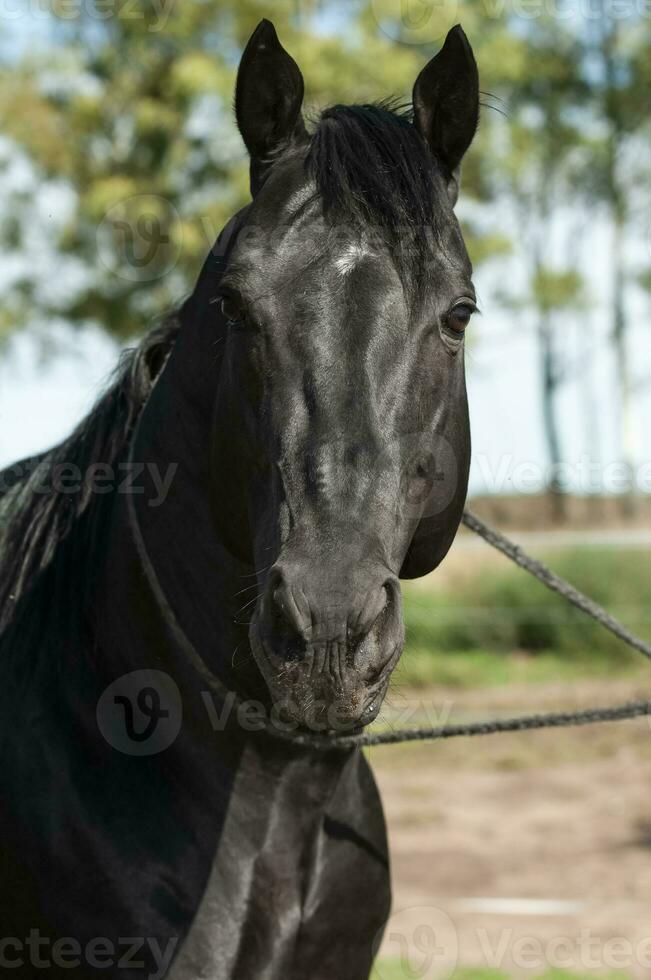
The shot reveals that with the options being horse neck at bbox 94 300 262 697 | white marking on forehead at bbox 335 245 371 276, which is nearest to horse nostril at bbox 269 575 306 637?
horse neck at bbox 94 300 262 697

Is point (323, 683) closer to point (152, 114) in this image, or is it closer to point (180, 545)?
point (180, 545)

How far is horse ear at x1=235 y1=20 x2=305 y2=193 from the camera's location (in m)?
2.24

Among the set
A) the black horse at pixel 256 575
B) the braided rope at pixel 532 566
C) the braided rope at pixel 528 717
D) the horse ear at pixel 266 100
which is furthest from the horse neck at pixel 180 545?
the braided rope at pixel 532 566

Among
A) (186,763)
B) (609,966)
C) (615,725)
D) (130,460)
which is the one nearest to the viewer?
(186,763)

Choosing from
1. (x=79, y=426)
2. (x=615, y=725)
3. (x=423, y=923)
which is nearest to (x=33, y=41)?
(x=615, y=725)

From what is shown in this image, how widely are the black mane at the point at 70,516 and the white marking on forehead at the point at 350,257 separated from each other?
2.17ft

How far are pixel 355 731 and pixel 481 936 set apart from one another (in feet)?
13.3

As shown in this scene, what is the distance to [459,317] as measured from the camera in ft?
6.86

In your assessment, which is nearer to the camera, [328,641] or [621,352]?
[328,641]

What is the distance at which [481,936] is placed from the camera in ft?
18.1

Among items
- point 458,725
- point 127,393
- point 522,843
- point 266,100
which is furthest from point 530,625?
point 266,100

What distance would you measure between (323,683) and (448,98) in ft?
3.89

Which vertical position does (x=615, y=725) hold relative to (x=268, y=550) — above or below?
below

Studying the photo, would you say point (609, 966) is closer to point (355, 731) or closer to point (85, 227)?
point (355, 731)
